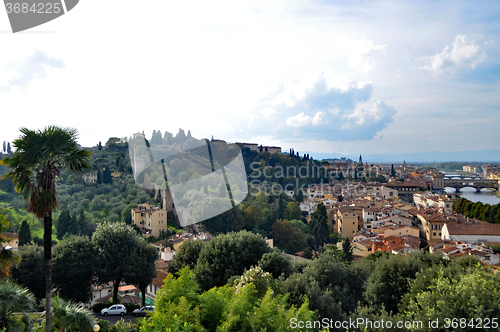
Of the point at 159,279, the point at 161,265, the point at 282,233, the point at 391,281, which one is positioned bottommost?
the point at 282,233

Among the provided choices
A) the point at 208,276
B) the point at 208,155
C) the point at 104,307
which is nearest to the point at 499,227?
the point at 208,155

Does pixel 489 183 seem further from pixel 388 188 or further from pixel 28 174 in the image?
pixel 28 174

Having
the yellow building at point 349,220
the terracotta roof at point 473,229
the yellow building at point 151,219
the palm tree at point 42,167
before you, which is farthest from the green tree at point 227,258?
the yellow building at point 349,220

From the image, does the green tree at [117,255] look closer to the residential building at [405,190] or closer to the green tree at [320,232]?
the green tree at [320,232]

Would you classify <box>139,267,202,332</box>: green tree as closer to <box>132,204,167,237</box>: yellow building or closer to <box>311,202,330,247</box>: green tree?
<box>132,204,167,237</box>: yellow building

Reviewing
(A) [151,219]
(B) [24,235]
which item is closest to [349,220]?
(A) [151,219]

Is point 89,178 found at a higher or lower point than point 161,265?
higher

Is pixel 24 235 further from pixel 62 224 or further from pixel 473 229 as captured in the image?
pixel 473 229
